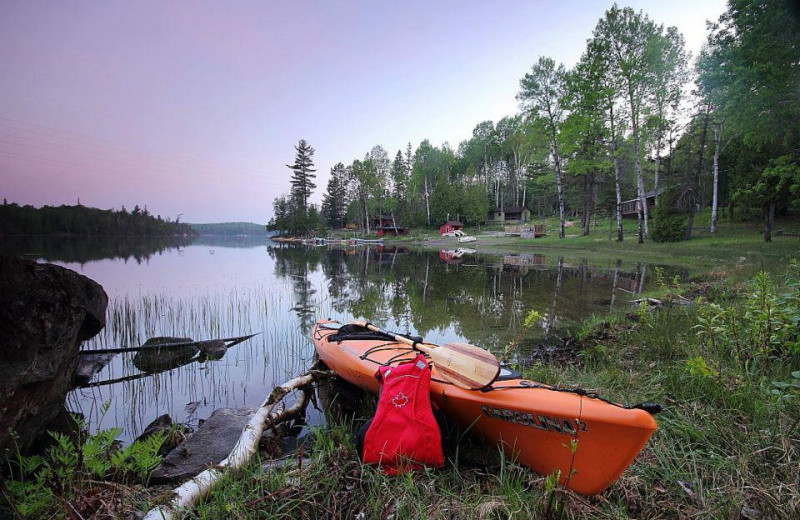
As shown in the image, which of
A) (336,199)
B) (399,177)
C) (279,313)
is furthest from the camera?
(336,199)

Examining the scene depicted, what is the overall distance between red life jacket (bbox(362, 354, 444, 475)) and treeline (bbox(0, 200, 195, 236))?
3.63 metres

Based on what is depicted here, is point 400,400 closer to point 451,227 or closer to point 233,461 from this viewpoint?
point 233,461

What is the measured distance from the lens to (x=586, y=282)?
12.6 meters

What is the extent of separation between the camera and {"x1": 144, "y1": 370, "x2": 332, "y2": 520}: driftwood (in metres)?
2.08

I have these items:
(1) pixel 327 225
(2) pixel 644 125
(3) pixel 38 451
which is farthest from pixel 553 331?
(1) pixel 327 225

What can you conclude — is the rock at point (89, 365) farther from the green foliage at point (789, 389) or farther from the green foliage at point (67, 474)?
the green foliage at point (789, 389)

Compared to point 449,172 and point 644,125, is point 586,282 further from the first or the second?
point 449,172

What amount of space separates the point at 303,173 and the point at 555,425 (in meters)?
78.6

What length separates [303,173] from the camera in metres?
74.9

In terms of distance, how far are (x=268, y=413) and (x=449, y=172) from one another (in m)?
62.5

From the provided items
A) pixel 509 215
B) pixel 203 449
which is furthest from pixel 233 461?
pixel 509 215

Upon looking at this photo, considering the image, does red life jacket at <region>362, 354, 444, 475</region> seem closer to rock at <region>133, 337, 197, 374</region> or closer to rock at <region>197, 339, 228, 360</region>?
rock at <region>133, 337, 197, 374</region>

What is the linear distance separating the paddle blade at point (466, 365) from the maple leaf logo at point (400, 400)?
52cm

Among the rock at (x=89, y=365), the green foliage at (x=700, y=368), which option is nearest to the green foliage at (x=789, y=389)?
the green foliage at (x=700, y=368)
